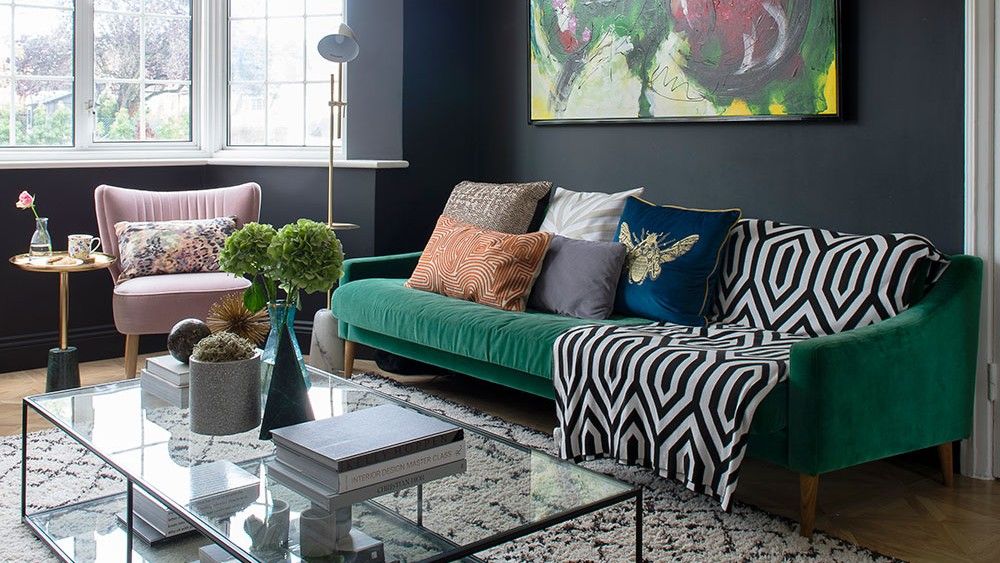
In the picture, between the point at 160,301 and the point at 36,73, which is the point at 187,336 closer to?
the point at 160,301

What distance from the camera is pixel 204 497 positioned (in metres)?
2.31

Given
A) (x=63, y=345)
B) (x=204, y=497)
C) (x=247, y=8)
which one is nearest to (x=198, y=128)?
(x=247, y=8)

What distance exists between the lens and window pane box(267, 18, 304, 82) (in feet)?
18.5

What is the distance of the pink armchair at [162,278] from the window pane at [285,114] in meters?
0.55

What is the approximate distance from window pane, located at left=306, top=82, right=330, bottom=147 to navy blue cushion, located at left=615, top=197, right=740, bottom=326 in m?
2.15

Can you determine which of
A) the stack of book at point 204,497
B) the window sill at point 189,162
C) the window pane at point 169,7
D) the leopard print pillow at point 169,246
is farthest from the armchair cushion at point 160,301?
the stack of book at point 204,497

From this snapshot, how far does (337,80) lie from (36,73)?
1.45 metres

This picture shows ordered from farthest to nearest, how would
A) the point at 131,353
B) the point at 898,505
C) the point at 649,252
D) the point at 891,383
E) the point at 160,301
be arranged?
the point at 131,353, the point at 160,301, the point at 649,252, the point at 898,505, the point at 891,383

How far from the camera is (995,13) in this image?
342cm

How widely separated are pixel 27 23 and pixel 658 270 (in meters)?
3.34

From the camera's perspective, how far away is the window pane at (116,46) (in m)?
5.44

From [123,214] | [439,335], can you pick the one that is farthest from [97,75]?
[439,335]

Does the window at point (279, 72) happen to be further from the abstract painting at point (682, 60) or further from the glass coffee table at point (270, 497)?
the glass coffee table at point (270, 497)

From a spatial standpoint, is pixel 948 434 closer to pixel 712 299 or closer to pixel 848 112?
pixel 712 299
